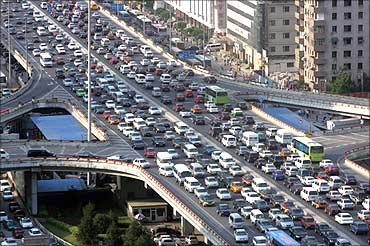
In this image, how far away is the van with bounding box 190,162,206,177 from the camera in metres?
85.0

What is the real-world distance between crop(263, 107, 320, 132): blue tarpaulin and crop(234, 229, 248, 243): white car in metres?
29.3

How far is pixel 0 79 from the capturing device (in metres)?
128

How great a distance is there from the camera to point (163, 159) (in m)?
87.9

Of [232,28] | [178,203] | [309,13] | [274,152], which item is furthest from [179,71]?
[178,203]

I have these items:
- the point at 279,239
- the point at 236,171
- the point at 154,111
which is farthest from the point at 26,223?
the point at 154,111

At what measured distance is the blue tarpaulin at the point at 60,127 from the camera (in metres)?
101

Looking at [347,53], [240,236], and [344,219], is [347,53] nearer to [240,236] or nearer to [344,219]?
[344,219]

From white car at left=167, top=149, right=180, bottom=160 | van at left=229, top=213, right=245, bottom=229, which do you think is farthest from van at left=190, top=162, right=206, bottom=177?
van at left=229, top=213, right=245, bottom=229

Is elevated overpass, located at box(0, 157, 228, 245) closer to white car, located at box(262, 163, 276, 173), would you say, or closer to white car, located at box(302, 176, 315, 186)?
white car, located at box(262, 163, 276, 173)

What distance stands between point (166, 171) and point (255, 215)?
418 inches

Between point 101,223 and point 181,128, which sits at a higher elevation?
point 181,128

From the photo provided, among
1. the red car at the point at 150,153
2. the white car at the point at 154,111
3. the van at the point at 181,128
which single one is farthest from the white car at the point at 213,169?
the white car at the point at 154,111

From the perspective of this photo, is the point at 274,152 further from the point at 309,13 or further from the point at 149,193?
the point at 309,13

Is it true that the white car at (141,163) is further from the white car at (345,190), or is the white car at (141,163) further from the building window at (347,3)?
the building window at (347,3)
